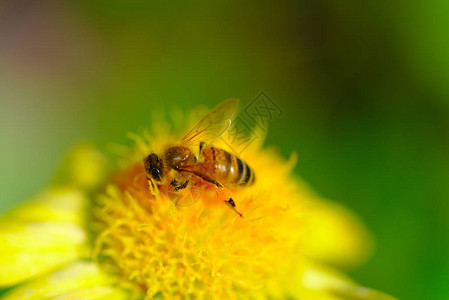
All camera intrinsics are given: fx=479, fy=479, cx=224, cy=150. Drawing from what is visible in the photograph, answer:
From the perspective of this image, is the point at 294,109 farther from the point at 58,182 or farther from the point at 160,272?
the point at 160,272

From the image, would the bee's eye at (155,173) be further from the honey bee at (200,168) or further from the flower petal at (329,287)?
the flower petal at (329,287)

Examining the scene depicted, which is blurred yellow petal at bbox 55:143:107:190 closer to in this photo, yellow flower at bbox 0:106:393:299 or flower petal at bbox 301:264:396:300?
yellow flower at bbox 0:106:393:299

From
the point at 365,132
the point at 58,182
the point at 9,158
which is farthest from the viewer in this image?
the point at 365,132

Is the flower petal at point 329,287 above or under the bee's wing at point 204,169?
above

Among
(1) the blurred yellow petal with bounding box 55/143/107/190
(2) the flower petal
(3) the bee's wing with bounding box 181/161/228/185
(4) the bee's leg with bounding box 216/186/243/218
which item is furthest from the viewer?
(1) the blurred yellow petal with bounding box 55/143/107/190

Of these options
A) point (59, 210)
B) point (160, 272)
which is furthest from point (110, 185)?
point (160, 272)

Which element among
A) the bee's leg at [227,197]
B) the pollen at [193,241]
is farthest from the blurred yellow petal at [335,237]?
the bee's leg at [227,197]

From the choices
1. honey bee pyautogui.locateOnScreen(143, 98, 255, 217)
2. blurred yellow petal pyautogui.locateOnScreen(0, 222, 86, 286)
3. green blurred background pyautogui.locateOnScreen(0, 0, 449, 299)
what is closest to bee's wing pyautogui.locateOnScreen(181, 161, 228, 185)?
honey bee pyautogui.locateOnScreen(143, 98, 255, 217)
